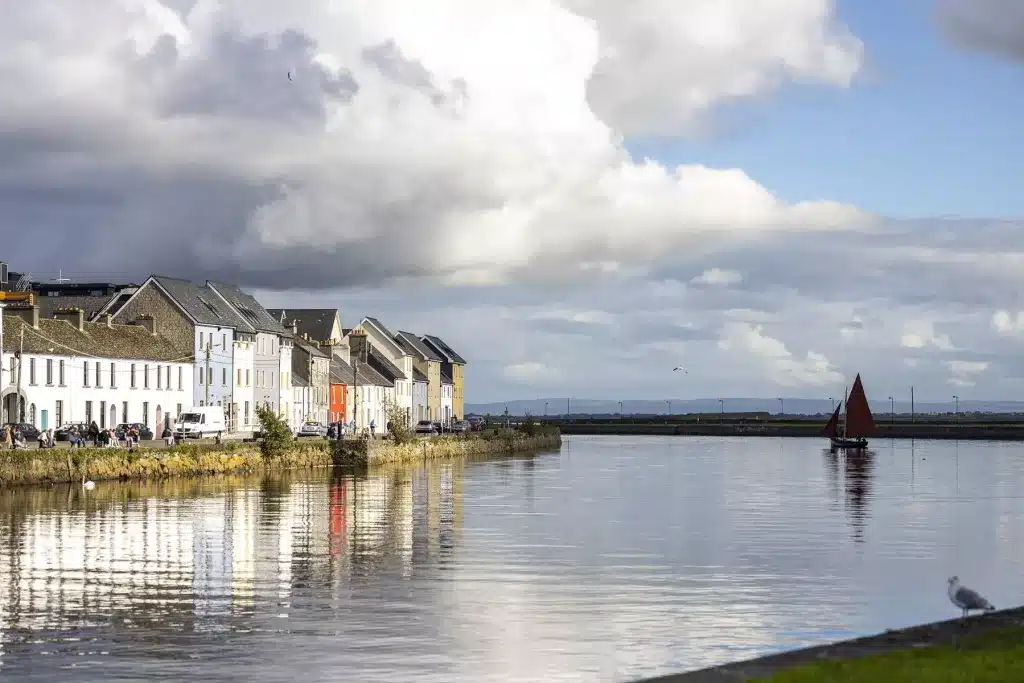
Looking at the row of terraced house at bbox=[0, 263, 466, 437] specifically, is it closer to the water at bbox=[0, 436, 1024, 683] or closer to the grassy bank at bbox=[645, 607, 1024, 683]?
the water at bbox=[0, 436, 1024, 683]

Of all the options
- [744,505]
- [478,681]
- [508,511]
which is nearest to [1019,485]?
[744,505]

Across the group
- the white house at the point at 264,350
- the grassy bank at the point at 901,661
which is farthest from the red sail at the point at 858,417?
the grassy bank at the point at 901,661

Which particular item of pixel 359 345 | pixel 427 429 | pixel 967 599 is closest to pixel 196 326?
pixel 427 429

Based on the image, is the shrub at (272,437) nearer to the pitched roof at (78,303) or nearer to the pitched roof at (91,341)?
the pitched roof at (91,341)

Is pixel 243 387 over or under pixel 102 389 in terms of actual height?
over

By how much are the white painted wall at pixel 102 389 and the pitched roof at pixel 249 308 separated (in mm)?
15172

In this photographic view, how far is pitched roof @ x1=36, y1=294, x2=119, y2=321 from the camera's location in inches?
5003

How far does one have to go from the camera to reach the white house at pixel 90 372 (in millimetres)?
94625

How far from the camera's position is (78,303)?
130 m

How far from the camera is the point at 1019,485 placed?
294 feet

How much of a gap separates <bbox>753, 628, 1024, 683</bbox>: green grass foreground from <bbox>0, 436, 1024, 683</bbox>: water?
5.05 m

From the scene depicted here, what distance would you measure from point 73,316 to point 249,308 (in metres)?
25.1

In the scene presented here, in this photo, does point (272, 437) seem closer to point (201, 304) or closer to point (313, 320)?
point (201, 304)

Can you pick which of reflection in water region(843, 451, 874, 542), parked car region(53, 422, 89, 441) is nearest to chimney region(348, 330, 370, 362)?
reflection in water region(843, 451, 874, 542)
